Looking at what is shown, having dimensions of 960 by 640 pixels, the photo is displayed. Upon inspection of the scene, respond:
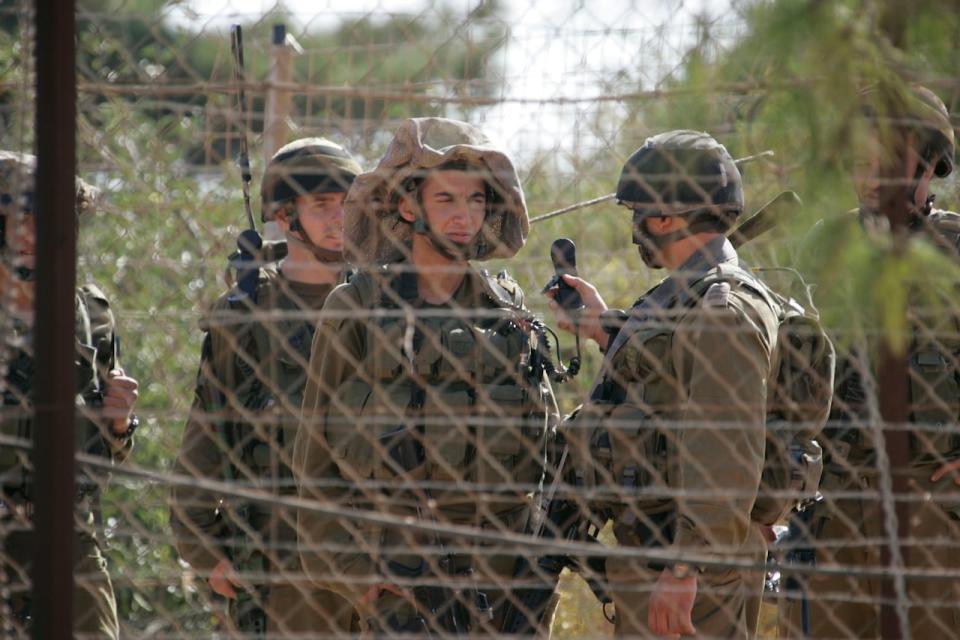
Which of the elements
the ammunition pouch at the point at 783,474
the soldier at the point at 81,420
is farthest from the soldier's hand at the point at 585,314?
the soldier at the point at 81,420

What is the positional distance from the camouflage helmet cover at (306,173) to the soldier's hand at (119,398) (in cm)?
71

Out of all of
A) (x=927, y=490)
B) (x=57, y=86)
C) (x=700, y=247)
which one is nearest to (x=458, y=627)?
(x=700, y=247)

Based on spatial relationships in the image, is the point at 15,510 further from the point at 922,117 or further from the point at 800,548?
the point at 922,117

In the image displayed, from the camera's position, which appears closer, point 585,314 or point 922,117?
point 922,117

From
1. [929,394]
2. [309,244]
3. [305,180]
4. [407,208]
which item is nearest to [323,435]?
[407,208]

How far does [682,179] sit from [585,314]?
444mm

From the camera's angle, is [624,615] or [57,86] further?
[624,615]

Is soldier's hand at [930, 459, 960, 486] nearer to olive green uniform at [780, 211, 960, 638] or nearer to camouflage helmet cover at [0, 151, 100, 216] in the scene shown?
olive green uniform at [780, 211, 960, 638]

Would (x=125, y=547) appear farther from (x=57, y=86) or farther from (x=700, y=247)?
(x=57, y=86)

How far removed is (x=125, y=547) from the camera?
6691 millimetres

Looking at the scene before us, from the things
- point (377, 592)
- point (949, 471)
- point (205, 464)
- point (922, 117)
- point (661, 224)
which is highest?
point (922, 117)

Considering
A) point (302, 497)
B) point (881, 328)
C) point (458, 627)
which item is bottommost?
point (458, 627)

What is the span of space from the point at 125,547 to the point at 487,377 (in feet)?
11.9

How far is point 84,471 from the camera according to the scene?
3992 millimetres
